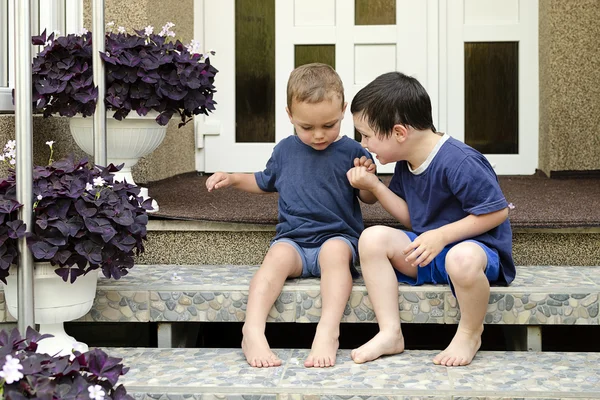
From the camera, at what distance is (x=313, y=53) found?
4000mm

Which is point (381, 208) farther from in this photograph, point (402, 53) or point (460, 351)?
point (402, 53)

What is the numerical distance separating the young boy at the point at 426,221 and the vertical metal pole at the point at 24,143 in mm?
750

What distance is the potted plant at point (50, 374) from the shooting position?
1305 mm

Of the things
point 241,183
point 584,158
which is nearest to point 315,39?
point 584,158

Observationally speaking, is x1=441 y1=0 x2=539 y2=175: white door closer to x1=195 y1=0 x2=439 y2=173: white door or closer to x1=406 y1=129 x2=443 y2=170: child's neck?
x1=195 y1=0 x2=439 y2=173: white door

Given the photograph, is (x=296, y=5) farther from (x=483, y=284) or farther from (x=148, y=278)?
(x=483, y=284)

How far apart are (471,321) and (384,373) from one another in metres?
0.27

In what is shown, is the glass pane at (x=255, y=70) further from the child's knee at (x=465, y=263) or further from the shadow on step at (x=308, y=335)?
the child's knee at (x=465, y=263)

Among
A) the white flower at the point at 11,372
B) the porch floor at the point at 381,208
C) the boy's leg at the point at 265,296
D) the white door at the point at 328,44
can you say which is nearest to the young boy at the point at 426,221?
the boy's leg at the point at 265,296

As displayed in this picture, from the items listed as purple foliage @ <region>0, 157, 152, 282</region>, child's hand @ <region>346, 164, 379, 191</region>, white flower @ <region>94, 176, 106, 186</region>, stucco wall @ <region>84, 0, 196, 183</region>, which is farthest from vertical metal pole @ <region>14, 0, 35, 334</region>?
stucco wall @ <region>84, 0, 196, 183</region>

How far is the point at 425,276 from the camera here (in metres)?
2.22

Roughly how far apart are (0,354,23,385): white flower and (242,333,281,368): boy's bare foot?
2.51 feet

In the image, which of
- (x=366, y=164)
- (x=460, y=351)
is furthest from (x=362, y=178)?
(x=460, y=351)

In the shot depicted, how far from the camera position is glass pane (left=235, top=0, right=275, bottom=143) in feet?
13.1
